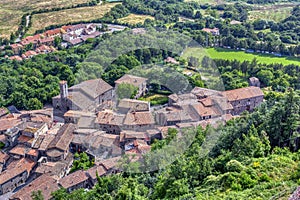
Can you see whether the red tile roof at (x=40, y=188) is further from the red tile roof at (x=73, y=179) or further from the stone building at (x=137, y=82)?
the stone building at (x=137, y=82)

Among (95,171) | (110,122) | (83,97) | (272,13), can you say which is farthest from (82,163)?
(272,13)

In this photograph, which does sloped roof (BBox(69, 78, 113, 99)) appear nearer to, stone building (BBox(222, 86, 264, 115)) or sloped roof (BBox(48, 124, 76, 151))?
sloped roof (BBox(48, 124, 76, 151))

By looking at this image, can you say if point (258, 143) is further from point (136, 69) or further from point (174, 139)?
point (136, 69)

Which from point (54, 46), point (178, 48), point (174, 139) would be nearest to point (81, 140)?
point (174, 139)

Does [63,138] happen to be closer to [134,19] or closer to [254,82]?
[254,82]

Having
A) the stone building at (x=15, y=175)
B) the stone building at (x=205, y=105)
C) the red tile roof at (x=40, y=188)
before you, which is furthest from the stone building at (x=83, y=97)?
the red tile roof at (x=40, y=188)

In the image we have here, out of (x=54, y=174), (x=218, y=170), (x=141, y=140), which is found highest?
(x=218, y=170)

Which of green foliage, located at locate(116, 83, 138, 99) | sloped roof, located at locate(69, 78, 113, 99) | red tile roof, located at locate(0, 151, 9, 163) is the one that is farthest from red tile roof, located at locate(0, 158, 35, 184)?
green foliage, located at locate(116, 83, 138, 99)
